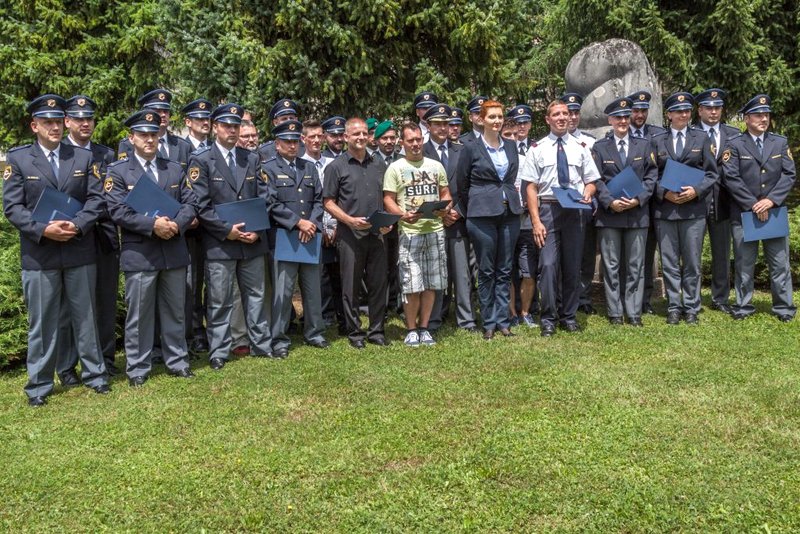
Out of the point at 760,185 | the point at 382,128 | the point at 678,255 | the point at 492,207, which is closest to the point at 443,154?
the point at 382,128

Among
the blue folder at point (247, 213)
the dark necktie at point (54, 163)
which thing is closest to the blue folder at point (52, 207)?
the dark necktie at point (54, 163)

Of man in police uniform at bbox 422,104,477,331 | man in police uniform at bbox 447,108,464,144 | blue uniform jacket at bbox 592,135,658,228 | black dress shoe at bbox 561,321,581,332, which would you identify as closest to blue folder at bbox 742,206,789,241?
blue uniform jacket at bbox 592,135,658,228

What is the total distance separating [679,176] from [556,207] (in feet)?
4.36

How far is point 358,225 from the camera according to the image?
265 inches

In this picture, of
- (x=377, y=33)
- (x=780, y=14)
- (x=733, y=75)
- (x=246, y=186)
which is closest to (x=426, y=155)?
(x=246, y=186)

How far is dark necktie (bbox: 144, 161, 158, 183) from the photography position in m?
5.92

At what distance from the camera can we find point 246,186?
Answer: 255 inches

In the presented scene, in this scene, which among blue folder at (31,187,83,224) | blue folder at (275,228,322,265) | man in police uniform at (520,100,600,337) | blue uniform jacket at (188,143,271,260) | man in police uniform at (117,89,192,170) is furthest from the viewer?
man in police uniform at (520,100,600,337)

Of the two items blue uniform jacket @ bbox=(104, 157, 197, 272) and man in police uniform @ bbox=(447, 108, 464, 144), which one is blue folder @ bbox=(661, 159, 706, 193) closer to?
man in police uniform @ bbox=(447, 108, 464, 144)

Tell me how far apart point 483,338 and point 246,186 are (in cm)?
258

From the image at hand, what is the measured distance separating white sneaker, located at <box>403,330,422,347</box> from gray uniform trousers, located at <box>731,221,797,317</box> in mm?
3341

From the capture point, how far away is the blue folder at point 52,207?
17.5 feet

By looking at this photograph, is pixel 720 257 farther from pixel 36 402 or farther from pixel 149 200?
pixel 36 402

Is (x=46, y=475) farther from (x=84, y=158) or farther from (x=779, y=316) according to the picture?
(x=779, y=316)
